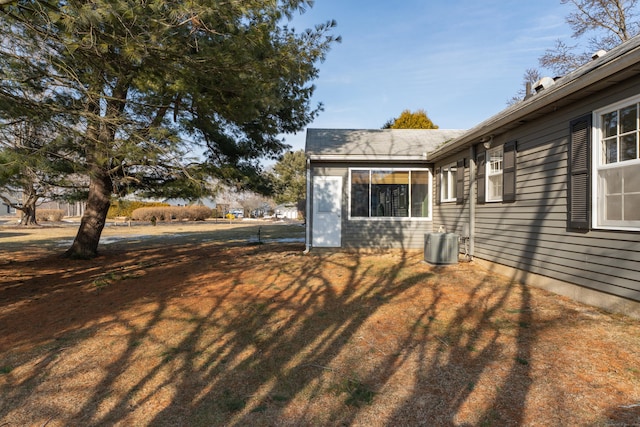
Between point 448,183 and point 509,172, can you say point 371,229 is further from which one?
point 509,172

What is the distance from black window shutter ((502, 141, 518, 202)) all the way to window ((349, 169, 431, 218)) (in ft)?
10.7

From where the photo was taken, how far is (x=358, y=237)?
923cm

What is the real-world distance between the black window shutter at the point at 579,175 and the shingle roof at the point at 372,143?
447 cm

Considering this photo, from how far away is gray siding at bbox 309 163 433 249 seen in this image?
363 inches

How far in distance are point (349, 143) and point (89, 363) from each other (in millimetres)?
8374

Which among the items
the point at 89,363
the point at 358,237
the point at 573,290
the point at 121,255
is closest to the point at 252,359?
the point at 89,363

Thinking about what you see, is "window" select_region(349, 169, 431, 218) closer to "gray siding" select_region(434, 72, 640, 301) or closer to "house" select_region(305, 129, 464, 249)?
"house" select_region(305, 129, 464, 249)

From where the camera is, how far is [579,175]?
4.44 meters

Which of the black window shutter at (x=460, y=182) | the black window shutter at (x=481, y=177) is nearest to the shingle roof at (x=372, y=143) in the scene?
the black window shutter at (x=460, y=182)

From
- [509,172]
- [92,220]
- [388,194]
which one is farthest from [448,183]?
[92,220]

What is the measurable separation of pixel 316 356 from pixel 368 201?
6.42 meters

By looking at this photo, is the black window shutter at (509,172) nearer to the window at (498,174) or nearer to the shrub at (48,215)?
the window at (498,174)

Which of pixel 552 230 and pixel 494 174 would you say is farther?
pixel 494 174

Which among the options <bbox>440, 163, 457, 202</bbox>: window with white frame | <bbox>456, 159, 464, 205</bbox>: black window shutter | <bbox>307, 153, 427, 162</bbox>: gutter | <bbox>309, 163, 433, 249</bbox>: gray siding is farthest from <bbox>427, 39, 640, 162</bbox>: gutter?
<bbox>309, 163, 433, 249</bbox>: gray siding
